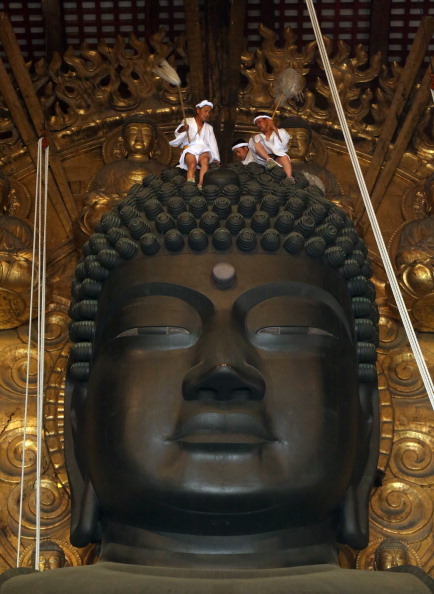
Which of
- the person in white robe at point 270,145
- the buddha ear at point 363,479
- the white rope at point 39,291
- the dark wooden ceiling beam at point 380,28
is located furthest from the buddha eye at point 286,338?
the dark wooden ceiling beam at point 380,28

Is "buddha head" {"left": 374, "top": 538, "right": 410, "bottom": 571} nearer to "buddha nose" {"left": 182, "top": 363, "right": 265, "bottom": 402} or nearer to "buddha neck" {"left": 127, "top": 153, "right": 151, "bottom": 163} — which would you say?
"buddha nose" {"left": 182, "top": 363, "right": 265, "bottom": 402}

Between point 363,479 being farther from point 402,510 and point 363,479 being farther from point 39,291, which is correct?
point 39,291

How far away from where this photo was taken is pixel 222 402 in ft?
15.4

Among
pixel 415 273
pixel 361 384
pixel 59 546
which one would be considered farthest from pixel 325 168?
pixel 59 546

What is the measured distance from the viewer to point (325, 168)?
6.88m

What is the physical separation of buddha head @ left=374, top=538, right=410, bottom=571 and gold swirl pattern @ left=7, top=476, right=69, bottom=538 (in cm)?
143

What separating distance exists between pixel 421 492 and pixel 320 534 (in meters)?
1.07

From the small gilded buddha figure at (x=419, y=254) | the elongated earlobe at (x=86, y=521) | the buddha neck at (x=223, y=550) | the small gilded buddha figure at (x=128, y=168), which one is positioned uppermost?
the small gilded buddha figure at (x=128, y=168)

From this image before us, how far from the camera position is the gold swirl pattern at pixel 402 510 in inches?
223

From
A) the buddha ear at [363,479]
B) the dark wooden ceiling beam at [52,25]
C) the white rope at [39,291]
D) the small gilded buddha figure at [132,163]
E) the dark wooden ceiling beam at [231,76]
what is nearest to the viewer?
the buddha ear at [363,479]

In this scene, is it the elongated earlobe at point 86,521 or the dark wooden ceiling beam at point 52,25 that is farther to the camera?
the dark wooden ceiling beam at point 52,25

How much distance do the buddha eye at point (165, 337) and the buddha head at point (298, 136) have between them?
2154 millimetres

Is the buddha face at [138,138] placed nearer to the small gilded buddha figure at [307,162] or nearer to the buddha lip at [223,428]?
the small gilded buddha figure at [307,162]

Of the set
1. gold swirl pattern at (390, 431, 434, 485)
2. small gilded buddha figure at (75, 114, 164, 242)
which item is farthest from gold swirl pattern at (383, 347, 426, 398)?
small gilded buddha figure at (75, 114, 164, 242)
